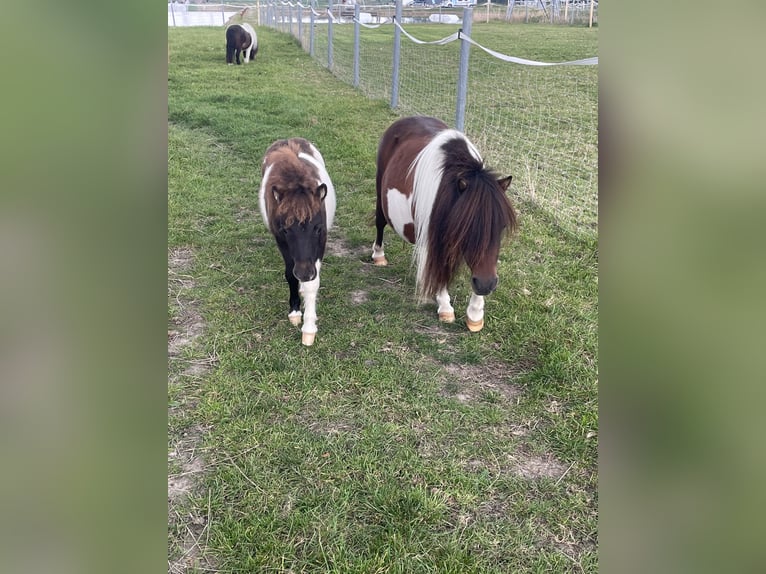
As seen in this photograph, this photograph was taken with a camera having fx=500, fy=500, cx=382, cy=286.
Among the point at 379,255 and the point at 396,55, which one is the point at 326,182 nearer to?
the point at 379,255

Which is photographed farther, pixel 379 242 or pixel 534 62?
pixel 379 242

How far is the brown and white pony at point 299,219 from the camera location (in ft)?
9.62

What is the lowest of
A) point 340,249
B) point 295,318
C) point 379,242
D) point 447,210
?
point 295,318

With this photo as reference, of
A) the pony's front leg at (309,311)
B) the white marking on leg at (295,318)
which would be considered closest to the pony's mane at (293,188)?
the pony's front leg at (309,311)

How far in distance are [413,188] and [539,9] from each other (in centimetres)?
1967

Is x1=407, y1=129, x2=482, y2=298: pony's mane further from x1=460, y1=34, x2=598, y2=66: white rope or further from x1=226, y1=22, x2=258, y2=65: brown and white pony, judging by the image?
x1=226, y1=22, x2=258, y2=65: brown and white pony

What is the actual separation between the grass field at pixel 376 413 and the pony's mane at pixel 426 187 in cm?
55

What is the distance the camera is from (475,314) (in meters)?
3.39

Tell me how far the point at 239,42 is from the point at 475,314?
1288 centimetres

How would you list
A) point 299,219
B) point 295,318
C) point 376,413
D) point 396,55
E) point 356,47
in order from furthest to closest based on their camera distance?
point 356,47
point 396,55
point 295,318
point 299,219
point 376,413

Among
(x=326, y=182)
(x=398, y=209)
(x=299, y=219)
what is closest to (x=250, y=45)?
(x=326, y=182)
